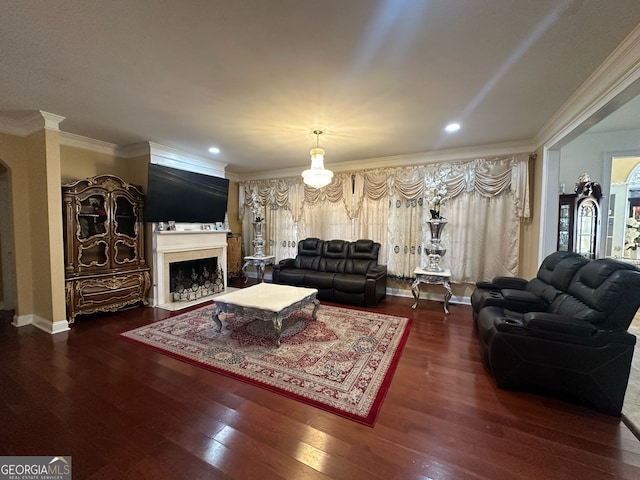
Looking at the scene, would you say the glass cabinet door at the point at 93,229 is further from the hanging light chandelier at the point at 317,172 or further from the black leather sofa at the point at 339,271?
the hanging light chandelier at the point at 317,172

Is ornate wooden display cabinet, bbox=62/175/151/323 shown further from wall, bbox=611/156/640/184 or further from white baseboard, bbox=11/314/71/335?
wall, bbox=611/156/640/184

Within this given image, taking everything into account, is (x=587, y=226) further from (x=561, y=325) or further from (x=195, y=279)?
(x=195, y=279)

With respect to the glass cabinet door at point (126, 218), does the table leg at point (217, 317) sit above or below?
below

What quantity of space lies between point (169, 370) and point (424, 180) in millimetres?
4595

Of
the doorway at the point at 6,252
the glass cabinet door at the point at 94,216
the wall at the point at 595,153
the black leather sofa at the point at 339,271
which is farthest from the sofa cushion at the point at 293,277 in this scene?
the wall at the point at 595,153

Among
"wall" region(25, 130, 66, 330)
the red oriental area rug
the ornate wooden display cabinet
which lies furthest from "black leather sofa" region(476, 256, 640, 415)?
"wall" region(25, 130, 66, 330)

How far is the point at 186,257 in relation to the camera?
185 inches

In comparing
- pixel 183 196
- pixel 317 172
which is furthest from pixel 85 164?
pixel 317 172

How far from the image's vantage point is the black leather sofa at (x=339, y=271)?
426cm

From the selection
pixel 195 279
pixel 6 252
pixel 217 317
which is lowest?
Result: pixel 217 317

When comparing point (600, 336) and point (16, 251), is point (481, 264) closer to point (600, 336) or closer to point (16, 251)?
point (600, 336)

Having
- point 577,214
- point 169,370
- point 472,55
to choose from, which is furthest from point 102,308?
point 577,214

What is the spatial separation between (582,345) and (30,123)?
625 cm

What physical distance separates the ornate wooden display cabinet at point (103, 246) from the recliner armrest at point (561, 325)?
16.8 ft
